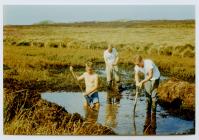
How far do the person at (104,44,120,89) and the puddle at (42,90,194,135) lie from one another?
9cm

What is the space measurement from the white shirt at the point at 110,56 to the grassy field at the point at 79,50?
0.09 ft

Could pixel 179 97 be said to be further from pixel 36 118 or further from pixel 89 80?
pixel 36 118

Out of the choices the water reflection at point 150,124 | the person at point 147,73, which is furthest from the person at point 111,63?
the water reflection at point 150,124

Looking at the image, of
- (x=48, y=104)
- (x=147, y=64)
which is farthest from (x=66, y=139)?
(x=147, y=64)

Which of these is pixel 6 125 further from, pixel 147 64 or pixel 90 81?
pixel 147 64

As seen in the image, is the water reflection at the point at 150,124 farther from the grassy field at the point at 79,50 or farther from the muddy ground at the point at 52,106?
the grassy field at the point at 79,50

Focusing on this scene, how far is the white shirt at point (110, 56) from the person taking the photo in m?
3.72

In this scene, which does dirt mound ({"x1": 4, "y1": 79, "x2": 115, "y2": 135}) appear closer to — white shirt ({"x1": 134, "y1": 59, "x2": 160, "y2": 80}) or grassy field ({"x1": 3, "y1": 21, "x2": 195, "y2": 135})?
grassy field ({"x1": 3, "y1": 21, "x2": 195, "y2": 135})

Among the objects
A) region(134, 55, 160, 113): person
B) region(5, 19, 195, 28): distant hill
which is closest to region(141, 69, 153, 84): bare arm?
region(134, 55, 160, 113): person

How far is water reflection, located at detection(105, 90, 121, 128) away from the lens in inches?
146

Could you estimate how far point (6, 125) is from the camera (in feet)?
12.2

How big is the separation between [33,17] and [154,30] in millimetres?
713

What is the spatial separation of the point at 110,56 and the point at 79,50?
0.19 m

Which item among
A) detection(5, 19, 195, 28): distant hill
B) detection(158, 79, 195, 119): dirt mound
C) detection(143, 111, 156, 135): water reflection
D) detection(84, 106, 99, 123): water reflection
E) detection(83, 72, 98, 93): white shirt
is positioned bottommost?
detection(143, 111, 156, 135): water reflection
